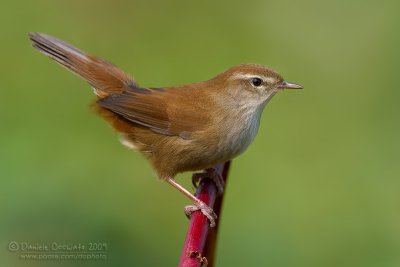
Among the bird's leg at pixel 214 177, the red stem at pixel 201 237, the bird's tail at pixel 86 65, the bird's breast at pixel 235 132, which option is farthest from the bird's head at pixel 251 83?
the red stem at pixel 201 237

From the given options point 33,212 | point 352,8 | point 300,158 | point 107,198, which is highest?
point 352,8

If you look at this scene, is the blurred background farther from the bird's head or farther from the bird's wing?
the bird's head

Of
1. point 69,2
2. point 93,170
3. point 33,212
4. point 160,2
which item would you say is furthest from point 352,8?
point 33,212

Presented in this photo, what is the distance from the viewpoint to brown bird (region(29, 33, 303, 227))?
450cm

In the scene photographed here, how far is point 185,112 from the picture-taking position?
464 centimetres

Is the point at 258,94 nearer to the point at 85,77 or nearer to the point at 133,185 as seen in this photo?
the point at 85,77

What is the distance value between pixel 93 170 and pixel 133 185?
35cm

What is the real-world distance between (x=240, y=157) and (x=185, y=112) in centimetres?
174

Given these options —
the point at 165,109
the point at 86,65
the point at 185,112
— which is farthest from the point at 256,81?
the point at 86,65

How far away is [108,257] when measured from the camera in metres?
4.51

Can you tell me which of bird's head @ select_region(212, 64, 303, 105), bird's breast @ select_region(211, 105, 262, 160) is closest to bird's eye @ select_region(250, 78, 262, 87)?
bird's head @ select_region(212, 64, 303, 105)

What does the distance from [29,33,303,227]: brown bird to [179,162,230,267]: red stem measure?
27.8 inches

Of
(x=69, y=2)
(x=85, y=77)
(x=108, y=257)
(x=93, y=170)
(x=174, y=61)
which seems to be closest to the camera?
(x=108, y=257)

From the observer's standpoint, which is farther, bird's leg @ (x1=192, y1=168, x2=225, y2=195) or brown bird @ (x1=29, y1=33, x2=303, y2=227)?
brown bird @ (x1=29, y1=33, x2=303, y2=227)
